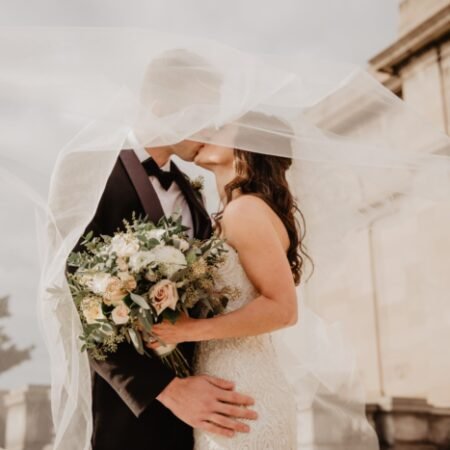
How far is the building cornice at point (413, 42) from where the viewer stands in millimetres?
11305

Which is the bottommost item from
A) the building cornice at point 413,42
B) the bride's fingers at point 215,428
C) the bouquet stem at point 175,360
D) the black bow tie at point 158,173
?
the bride's fingers at point 215,428

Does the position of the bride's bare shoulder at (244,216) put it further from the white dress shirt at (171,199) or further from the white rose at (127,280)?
the white rose at (127,280)

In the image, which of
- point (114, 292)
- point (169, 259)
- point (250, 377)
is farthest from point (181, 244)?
point (250, 377)

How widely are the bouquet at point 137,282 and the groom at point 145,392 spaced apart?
0.10 meters

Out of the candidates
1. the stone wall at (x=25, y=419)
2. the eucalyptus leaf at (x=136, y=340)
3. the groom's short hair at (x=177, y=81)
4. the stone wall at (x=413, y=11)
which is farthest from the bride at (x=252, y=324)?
the stone wall at (x=413, y=11)

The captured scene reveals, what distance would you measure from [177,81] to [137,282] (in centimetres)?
98

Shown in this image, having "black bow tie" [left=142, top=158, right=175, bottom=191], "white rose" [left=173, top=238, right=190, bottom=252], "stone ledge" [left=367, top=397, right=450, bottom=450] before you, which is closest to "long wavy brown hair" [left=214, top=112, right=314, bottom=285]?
"black bow tie" [left=142, top=158, right=175, bottom=191]

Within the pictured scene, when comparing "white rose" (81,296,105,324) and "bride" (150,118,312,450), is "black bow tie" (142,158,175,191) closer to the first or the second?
"bride" (150,118,312,450)

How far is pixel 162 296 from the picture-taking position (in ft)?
9.34

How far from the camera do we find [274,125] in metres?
3.43

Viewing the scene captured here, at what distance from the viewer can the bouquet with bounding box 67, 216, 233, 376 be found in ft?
9.34

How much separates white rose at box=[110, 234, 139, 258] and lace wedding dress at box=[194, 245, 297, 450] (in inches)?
19.1

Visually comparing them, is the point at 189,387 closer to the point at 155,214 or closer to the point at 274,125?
the point at 155,214

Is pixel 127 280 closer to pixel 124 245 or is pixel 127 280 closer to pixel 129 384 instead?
pixel 124 245
